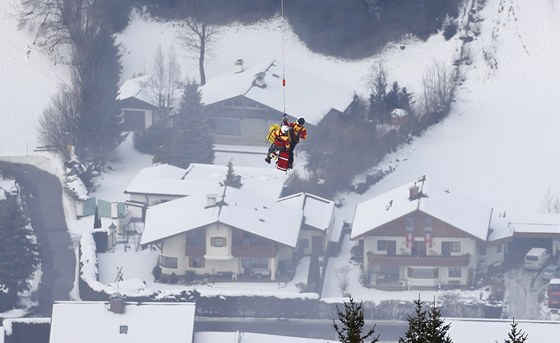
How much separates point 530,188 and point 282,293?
685 inches

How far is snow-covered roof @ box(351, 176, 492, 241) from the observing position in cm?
7275

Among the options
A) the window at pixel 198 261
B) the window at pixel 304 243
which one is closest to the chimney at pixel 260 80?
the window at pixel 304 243

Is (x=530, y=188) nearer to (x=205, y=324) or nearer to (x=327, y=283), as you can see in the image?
(x=327, y=283)

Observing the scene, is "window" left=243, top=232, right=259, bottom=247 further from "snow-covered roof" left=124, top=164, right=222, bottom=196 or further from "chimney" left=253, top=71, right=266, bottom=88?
"chimney" left=253, top=71, right=266, bottom=88

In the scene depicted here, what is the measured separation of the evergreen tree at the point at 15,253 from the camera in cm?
6969

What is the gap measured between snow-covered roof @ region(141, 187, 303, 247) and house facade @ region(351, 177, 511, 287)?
299cm

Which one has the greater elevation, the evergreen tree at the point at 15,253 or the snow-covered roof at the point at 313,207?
the snow-covered roof at the point at 313,207

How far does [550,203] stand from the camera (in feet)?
265

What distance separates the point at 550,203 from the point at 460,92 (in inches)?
463

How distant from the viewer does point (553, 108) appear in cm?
8894

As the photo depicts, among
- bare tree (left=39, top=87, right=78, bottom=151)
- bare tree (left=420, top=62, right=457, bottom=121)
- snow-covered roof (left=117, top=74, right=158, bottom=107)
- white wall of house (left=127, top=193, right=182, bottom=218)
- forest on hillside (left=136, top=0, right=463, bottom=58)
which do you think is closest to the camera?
white wall of house (left=127, top=193, right=182, bottom=218)

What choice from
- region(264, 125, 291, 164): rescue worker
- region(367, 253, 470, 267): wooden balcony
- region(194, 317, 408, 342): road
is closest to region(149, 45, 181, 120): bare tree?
region(367, 253, 470, 267): wooden balcony

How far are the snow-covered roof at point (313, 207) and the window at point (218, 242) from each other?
473 centimetres

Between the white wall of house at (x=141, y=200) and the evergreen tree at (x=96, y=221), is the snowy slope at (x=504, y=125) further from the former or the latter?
the evergreen tree at (x=96, y=221)
